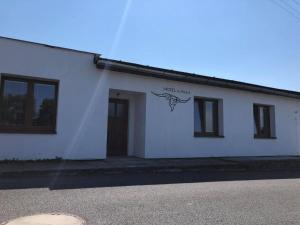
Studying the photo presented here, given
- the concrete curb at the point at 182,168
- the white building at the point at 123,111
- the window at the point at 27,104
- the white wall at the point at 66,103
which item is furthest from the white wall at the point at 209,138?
the window at the point at 27,104

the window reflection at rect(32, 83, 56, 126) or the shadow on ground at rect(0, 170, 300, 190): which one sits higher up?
the window reflection at rect(32, 83, 56, 126)

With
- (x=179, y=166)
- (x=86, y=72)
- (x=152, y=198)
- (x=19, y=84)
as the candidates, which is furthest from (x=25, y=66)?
(x=152, y=198)

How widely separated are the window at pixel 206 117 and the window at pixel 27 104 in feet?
21.2

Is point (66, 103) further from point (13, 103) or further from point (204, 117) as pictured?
point (204, 117)

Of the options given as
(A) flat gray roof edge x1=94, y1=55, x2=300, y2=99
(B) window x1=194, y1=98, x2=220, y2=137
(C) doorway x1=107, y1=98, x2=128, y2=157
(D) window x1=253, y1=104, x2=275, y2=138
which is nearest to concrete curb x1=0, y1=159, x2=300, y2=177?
(B) window x1=194, y1=98, x2=220, y2=137

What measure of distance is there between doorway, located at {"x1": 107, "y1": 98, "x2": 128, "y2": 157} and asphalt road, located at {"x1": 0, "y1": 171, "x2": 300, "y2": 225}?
4.01 meters

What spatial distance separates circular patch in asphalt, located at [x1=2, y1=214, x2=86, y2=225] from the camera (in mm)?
4660

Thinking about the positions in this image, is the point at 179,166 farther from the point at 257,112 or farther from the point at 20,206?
the point at 257,112

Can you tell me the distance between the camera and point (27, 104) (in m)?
11.0

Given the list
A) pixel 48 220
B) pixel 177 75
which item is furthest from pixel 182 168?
pixel 48 220

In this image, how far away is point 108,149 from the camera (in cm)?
1316

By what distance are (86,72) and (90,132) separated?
2183mm

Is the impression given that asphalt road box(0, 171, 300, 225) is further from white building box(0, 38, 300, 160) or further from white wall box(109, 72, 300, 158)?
white wall box(109, 72, 300, 158)

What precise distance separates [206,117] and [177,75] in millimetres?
2842
